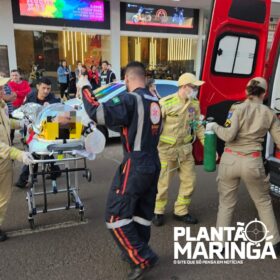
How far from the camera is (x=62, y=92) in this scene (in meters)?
14.4

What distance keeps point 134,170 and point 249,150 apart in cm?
114

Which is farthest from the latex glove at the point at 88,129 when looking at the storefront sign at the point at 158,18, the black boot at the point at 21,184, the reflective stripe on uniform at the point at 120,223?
the storefront sign at the point at 158,18

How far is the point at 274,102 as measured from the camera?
13.2 feet

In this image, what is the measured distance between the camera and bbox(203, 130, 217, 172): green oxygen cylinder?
3.58 metres

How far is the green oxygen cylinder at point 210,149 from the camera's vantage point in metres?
3.58

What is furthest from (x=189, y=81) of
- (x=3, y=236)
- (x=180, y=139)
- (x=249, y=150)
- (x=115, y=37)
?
(x=115, y=37)

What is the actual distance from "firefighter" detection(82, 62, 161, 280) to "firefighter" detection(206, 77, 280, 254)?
0.77 m

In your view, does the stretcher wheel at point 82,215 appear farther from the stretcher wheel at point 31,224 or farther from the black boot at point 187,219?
the black boot at point 187,219

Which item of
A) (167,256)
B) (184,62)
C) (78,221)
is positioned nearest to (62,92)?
(184,62)

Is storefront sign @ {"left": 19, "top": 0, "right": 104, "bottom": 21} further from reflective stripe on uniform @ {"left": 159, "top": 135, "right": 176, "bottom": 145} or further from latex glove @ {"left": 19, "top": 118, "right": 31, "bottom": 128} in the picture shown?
reflective stripe on uniform @ {"left": 159, "top": 135, "right": 176, "bottom": 145}

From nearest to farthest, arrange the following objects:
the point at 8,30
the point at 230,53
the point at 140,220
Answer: the point at 140,220
the point at 230,53
the point at 8,30

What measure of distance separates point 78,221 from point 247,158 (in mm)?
2144

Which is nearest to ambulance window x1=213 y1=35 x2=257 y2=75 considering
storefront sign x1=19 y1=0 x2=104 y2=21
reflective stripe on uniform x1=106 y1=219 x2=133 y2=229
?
reflective stripe on uniform x1=106 y1=219 x2=133 y2=229

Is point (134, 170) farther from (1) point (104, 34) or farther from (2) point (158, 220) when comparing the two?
(1) point (104, 34)
